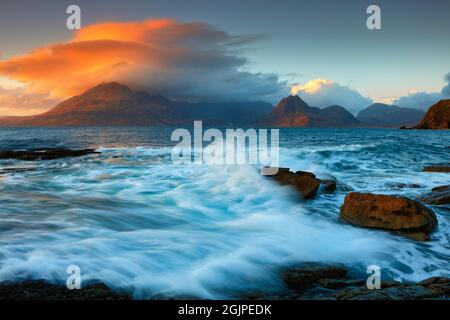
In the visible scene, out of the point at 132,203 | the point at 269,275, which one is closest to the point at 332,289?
the point at 269,275

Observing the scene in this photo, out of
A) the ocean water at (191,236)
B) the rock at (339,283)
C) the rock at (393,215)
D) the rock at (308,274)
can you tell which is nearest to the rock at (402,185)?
the ocean water at (191,236)

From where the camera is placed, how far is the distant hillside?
457ft

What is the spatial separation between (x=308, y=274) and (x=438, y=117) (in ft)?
535

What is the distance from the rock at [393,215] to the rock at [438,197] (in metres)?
2.83

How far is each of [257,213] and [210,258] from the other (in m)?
4.34

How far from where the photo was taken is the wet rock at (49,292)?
4.77 metres

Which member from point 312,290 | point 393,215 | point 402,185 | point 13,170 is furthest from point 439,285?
point 13,170

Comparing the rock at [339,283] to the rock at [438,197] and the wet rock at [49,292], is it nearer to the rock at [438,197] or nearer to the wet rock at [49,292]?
the wet rock at [49,292]

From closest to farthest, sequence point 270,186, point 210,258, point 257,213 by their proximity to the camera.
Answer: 1. point 210,258
2. point 257,213
3. point 270,186

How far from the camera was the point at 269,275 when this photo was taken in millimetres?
6363

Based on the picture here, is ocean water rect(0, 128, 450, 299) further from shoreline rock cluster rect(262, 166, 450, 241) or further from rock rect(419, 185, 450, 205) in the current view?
rock rect(419, 185, 450, 205)

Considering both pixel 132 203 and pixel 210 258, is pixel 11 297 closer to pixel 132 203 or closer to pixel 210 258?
pixel 210 258

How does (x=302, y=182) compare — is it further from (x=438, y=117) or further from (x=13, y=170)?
(x=438, y=117)

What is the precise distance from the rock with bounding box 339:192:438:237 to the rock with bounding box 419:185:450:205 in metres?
2.83
